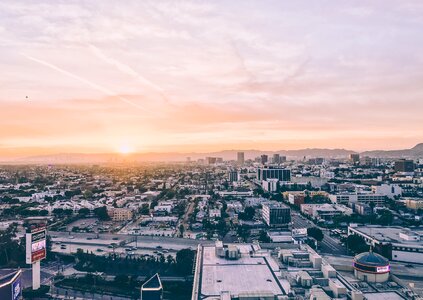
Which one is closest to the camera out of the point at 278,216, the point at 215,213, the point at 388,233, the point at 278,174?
the point at 388,233

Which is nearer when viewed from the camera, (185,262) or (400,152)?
(185,262)

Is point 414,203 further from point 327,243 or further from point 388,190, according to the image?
point 327,243

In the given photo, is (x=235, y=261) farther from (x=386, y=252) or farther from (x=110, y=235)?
(x=110, y=235)

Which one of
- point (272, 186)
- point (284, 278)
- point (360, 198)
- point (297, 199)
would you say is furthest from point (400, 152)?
point (284, 278)

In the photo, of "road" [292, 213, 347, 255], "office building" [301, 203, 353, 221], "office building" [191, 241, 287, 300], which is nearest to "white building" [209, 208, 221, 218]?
"road" [292, 213, 347, 255]

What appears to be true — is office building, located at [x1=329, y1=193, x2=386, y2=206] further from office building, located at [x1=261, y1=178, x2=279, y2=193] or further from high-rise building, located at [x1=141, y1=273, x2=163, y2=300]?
high-rise building, located at [x1=141, y1=273, x2=163, y2=300]

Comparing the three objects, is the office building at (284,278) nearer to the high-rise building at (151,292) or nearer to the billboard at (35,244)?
the high-rise building at (151,292)
